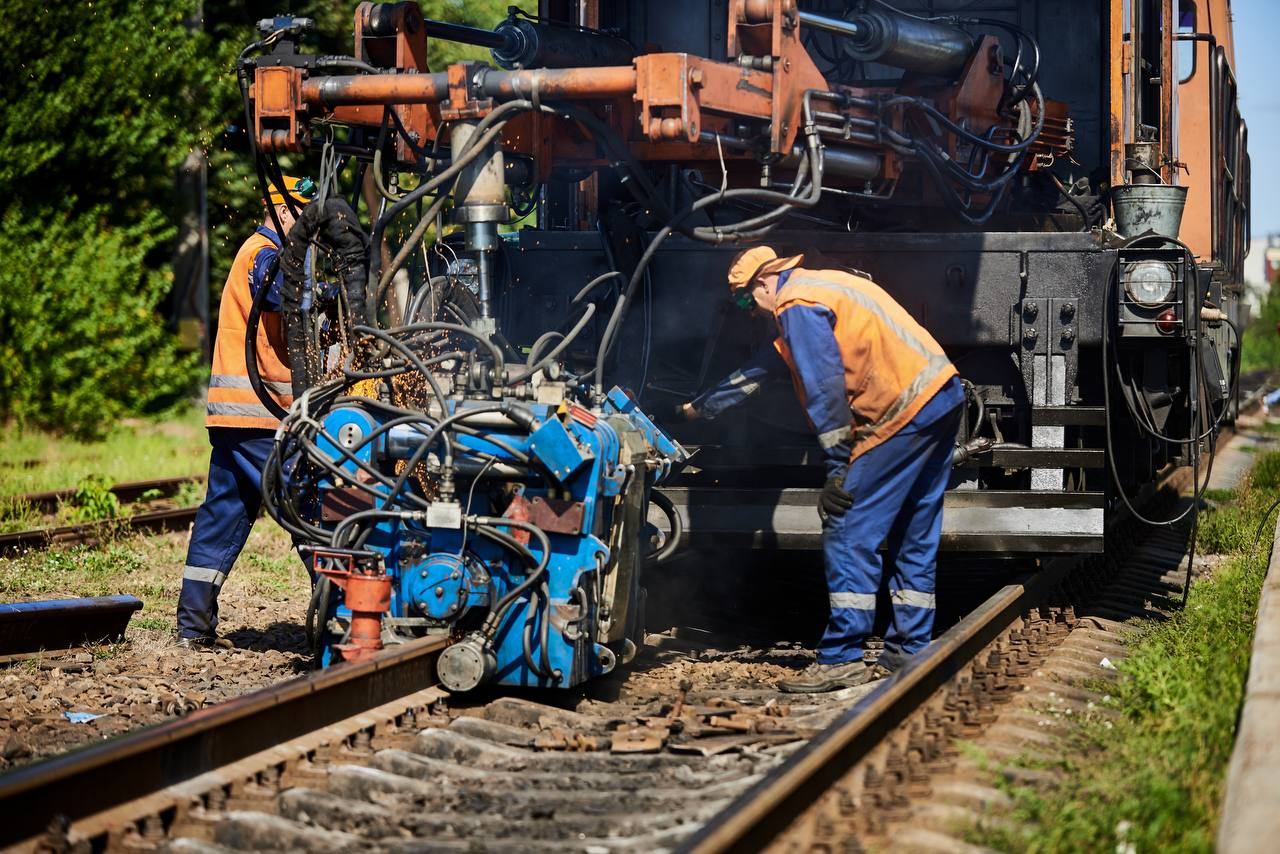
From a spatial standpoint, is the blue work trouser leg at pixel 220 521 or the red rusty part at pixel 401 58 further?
the blue work trouser leg at pixel 220 521

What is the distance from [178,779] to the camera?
4098 millimetres

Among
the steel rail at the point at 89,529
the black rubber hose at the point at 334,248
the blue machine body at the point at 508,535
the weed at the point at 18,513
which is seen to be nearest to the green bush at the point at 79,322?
the weed at the point at 18,513

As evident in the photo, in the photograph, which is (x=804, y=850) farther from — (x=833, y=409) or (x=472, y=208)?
(x=472, y=208)

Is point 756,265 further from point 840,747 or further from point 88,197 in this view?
point 88,197

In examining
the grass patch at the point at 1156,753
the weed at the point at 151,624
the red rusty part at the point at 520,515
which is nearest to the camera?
the grass patch at the point at 1156,753

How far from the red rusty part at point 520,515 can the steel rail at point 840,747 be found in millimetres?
1261

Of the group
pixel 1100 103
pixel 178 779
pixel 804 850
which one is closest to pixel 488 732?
pixel 178 779

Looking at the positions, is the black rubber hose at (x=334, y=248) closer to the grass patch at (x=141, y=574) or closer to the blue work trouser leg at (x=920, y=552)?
the grass patch at (x=141, y=574)

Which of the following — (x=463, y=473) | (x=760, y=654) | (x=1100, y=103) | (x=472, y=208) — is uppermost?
(x=1100, y=103)

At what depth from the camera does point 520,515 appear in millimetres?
5316

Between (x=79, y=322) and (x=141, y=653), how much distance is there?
1181 cm

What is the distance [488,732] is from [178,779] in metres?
1.09

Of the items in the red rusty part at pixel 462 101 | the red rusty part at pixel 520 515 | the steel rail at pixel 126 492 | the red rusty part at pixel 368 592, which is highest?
the red rusty part at pixel 462 101

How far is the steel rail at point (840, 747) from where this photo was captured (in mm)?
3538
